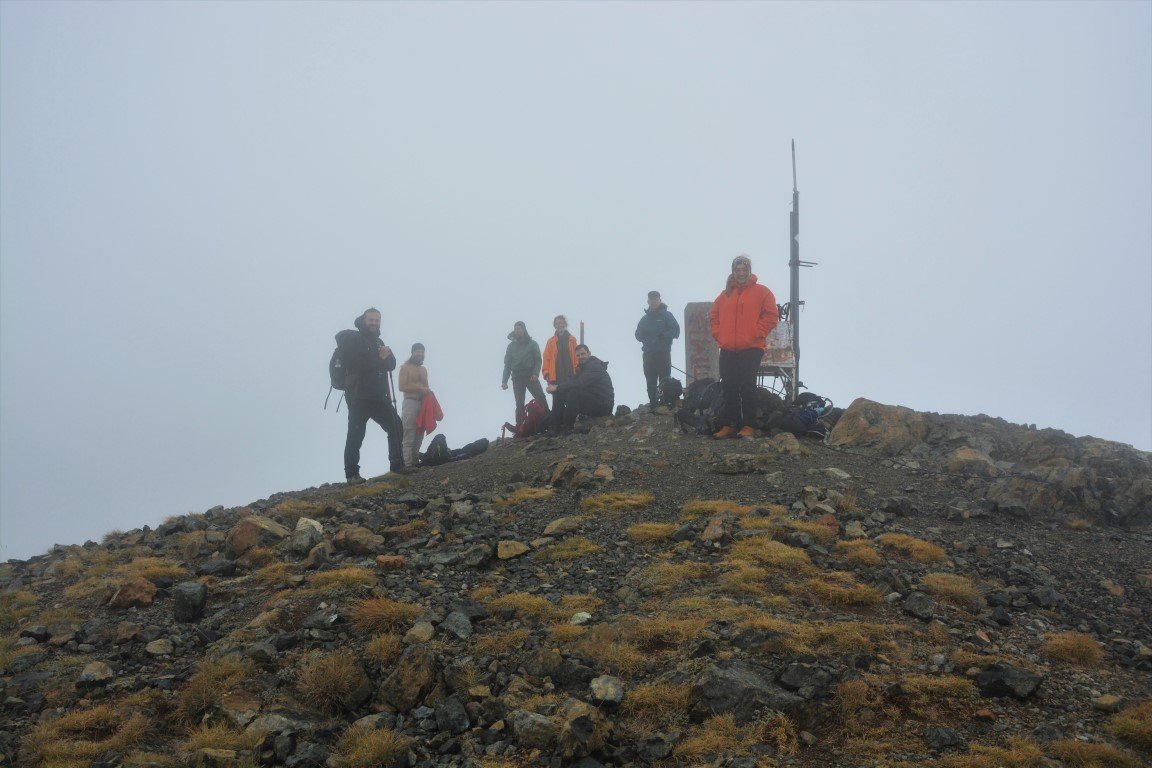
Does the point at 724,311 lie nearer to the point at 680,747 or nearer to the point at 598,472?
the point at 598,472

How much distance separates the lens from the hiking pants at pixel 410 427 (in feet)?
50.1

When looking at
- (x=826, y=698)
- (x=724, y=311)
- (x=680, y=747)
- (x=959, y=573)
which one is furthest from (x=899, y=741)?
(x=724, y=311)

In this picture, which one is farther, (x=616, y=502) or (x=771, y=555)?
(x=616, y=502)

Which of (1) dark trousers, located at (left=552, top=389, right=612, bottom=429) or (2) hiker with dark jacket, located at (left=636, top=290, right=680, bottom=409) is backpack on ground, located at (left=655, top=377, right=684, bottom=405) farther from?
(1) dark trousers, located at (left=552, top=389, right=612, bottom=429)

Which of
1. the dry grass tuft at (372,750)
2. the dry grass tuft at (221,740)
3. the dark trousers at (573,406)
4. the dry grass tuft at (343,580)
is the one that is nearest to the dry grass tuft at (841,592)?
the dry grass tuft at (372,750)

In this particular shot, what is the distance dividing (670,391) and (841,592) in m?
9.64

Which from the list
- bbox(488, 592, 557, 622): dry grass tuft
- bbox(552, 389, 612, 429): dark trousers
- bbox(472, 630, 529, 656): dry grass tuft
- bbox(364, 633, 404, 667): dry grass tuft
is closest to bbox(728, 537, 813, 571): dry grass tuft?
bbox(488, 592, 557, 622): dry grass tuft

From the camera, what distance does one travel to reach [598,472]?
11.2 meters

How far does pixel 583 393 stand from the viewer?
51.7 ft

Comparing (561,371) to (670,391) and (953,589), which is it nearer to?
(670,391)

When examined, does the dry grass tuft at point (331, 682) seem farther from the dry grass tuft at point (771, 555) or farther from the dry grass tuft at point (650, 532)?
the dry grass tuft at point (771, 555)

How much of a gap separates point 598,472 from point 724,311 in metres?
3.58

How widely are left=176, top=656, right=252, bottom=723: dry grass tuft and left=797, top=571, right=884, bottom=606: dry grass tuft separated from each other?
4804mm

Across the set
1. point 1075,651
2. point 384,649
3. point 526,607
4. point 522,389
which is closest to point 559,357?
point 522,389
